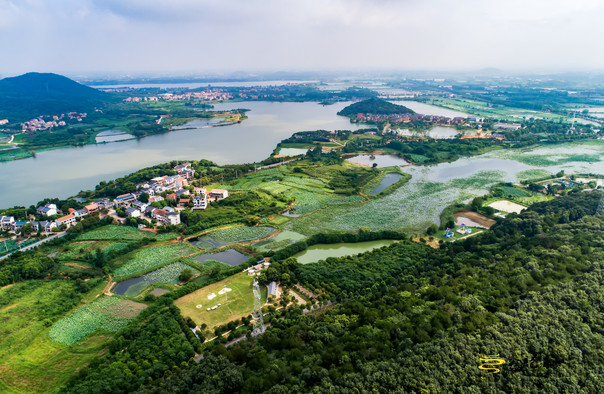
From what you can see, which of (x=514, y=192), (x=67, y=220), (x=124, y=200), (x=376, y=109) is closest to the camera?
(x=67, y=220)

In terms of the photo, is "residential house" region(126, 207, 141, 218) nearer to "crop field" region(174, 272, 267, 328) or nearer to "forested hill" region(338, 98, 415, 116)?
"crop field" region(174, 272, 267, 328)

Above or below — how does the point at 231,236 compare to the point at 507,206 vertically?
above

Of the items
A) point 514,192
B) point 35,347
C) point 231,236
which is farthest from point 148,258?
point 514,192

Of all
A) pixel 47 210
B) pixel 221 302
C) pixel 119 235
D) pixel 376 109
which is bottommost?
pixel 221 302

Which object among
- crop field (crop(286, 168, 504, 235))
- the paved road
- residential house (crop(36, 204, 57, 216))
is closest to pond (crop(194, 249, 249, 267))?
crop field (crop(286, 168, 504, 235))

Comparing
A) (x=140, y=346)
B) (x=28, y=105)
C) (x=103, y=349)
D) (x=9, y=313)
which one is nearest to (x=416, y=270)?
(x=140, y=346)

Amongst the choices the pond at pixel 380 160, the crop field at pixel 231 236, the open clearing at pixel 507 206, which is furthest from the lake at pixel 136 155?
the open clearing at pixel 507 206

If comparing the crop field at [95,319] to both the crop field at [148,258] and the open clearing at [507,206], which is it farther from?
the open clearing at [507,206]

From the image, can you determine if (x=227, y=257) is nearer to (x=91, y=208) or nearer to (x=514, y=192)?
(x=91, y=208)
